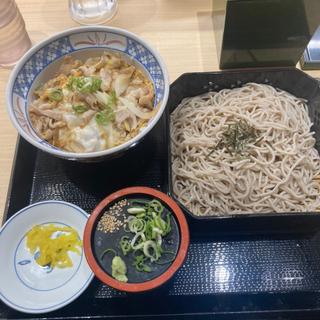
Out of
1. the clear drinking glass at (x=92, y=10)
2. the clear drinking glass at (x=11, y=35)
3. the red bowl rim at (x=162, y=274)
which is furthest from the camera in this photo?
the clear drinking glass at (x=92, y=10)

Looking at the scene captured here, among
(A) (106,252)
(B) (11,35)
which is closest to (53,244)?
(A) (106,252)

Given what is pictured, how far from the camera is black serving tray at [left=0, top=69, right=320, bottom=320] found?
112 cm

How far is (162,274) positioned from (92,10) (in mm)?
1334

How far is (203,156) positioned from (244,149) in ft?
0.48

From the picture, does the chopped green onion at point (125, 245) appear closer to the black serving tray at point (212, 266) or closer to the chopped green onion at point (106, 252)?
the chopped green onion at point (106, 252)

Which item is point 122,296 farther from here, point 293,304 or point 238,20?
point 238,20

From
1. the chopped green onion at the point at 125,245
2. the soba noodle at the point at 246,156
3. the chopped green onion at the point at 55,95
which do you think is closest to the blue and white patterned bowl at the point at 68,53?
the chopped green onion at the point at 55,95

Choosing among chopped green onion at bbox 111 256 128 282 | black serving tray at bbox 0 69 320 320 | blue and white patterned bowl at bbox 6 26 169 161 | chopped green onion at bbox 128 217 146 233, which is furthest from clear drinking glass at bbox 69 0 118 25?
chopped green onion at bbox 111 256 128 282

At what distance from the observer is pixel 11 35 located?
1.58m

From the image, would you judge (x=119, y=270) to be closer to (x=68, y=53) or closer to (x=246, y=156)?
(x=246, y=156)

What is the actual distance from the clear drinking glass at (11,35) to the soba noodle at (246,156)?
0.77 metres

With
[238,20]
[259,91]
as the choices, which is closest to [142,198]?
[259,91]

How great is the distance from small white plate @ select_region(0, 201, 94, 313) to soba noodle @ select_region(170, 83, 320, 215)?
0.39m

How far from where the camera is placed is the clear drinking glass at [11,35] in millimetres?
1519
